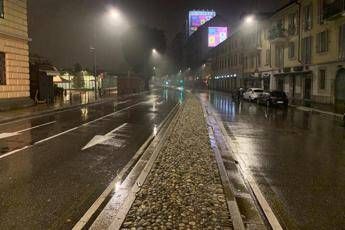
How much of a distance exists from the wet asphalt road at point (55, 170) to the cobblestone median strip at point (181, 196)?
88cm

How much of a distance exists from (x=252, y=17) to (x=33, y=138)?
43.2 m

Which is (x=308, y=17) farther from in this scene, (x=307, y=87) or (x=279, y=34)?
(x=307, y=87)

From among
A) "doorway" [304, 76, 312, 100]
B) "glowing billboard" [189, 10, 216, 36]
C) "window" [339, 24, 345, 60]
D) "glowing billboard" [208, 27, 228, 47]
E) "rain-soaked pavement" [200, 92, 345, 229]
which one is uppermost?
"glowing billboard" [189, 10, 216, 36]

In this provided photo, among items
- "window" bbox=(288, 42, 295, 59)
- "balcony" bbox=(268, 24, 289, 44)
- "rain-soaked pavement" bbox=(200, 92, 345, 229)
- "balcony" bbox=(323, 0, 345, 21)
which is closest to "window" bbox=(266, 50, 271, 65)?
"balcony" bbox=(268, 24, 289, 44)

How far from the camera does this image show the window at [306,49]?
36.5m

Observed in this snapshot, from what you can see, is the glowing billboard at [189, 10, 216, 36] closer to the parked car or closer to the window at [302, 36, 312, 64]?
the parked car

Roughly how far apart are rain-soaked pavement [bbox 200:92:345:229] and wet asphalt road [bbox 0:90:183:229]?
3137 mm

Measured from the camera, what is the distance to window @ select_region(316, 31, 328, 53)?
33.1 metres

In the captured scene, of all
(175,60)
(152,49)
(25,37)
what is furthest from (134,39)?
(175,60)

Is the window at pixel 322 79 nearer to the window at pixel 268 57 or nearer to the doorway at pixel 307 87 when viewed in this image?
the doorway at pixel 307 87

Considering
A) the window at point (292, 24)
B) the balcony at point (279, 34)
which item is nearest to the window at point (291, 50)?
the window at point (292, 24)

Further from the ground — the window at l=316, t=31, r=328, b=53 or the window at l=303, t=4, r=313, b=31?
the window at l=303, t=4, r=313, b=31

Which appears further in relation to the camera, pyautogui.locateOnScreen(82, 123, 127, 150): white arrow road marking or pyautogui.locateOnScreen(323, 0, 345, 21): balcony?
pyautogui.locateOnScreen(323, 0, 345, 21): balcony

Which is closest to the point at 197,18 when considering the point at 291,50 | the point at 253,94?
the point at 291,50
